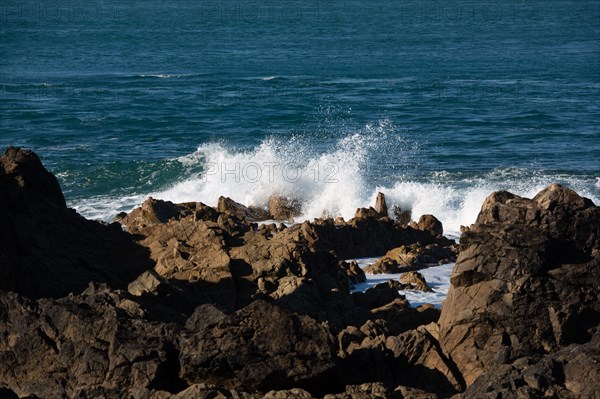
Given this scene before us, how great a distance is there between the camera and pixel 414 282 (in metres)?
17.2

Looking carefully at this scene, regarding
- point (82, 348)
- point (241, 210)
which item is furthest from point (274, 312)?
point (241, 210)

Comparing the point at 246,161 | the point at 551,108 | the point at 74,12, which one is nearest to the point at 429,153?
the point at 246,161

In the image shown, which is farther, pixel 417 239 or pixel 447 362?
pixel 417 239

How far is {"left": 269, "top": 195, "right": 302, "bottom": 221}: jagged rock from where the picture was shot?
25047 millimetres

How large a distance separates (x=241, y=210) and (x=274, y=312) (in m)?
12.9

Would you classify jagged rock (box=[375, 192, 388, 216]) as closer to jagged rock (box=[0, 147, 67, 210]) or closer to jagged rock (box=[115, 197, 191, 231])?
jagged rock (box=[115, 197, 191, 231])

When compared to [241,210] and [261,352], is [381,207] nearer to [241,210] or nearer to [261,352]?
[241,210]

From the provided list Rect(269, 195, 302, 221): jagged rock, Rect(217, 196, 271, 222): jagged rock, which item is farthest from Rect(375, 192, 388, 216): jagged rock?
Rect(217, 196, 271, 222): jagged rock

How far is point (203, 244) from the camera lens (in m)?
16.0

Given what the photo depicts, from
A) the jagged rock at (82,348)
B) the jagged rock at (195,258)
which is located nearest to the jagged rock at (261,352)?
the jagged rock at (82,348)

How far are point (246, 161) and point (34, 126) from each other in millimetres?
10695

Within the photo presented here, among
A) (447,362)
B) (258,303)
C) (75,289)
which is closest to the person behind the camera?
(258,303)

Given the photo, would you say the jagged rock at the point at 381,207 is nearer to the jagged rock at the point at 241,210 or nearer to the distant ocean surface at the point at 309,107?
the distant ocean surface at the point at 309,107

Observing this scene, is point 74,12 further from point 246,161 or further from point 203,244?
point 203,244
